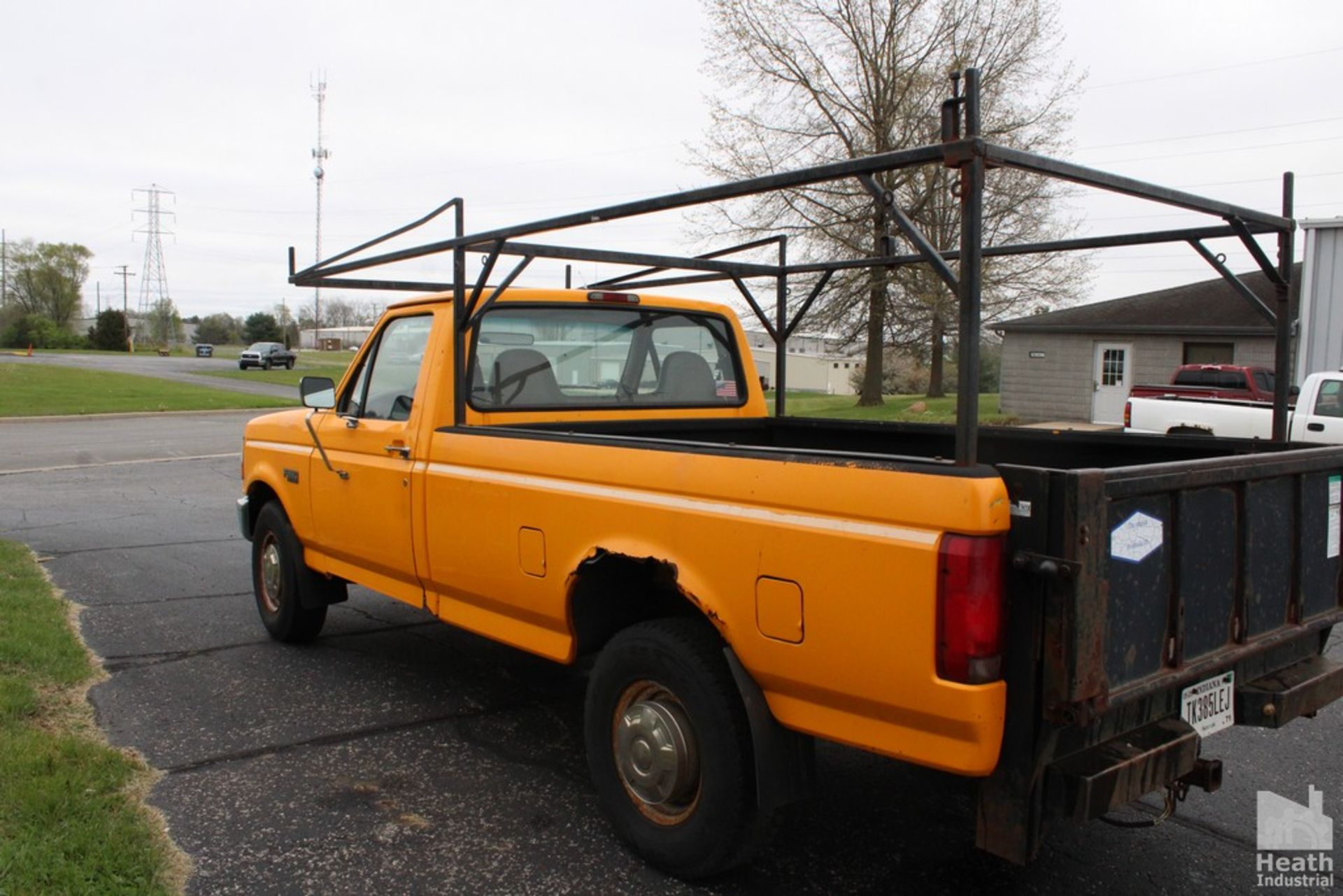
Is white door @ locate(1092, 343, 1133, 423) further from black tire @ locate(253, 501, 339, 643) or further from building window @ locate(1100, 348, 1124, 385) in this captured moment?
black tire @ locate(253, 501, 339, 643)

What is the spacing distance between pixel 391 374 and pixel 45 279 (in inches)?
3947

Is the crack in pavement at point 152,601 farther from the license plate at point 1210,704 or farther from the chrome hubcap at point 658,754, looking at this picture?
the license plate at point 1210,704

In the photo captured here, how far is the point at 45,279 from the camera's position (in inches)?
3533

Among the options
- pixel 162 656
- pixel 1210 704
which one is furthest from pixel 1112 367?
pixel 1210 704

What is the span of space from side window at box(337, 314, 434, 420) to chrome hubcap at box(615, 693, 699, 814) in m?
2.06

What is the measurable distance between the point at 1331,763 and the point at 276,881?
4.22 meters

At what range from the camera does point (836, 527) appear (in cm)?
284

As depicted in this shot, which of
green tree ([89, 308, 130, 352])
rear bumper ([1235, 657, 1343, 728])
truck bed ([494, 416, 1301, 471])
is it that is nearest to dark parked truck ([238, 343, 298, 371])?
green tree ([89, 308, 130, 352])

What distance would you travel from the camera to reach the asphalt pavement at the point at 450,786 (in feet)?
11.4

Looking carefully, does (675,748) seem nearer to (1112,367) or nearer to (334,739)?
(334,739)

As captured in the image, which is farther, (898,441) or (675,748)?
(898,441)

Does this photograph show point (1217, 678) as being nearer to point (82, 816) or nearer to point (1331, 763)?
point (1331, 763)

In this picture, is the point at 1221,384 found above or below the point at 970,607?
above

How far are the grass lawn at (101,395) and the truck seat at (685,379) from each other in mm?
21880
